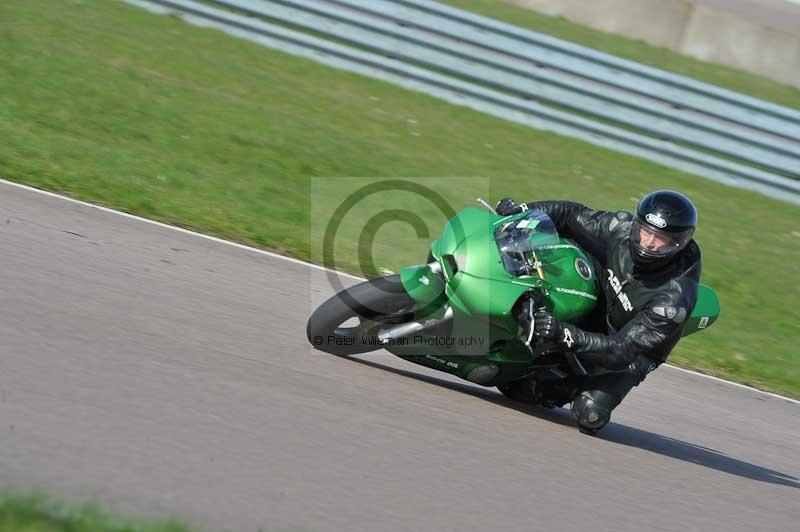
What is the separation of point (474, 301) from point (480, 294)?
47mm

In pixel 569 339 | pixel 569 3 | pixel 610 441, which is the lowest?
pixel 610 441

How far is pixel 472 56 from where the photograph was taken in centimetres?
1212

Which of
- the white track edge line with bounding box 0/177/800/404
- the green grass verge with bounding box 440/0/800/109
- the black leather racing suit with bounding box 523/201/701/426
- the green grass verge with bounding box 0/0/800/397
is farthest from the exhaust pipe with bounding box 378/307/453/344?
the green grass verge with bounding box 440/0/800/109

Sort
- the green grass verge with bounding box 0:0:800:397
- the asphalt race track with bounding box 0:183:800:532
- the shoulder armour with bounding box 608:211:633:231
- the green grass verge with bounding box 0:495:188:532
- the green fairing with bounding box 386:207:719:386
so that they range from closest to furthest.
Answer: the green grass verge with bounding box 0:495:188:532
the asphalt race track with bounding box 0:183:800:532
the green fairing with bounding box 386:207:719:386
the shoulder armour with bounding box 608:211:633:231
the green grass verge with bounding box 0:0:800:397

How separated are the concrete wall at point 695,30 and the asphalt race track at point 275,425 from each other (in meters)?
9.14

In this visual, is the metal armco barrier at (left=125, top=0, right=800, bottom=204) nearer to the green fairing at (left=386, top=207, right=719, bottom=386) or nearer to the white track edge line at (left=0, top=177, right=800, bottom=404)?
the white track edge line at (left=0, top=177, right=800, bottom=404)

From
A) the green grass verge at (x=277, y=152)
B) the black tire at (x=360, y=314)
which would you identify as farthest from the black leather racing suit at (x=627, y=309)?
the green grass verge at (x=277, y=152)

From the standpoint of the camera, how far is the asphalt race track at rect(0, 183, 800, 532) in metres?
3.79

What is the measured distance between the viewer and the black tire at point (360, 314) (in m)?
5.39

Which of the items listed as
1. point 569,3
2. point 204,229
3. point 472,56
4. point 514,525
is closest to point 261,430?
point 514,525

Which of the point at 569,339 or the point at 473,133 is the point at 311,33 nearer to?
the point at 473,133

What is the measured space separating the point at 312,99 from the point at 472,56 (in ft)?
6.59

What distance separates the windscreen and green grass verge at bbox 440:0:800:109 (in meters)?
9.87
